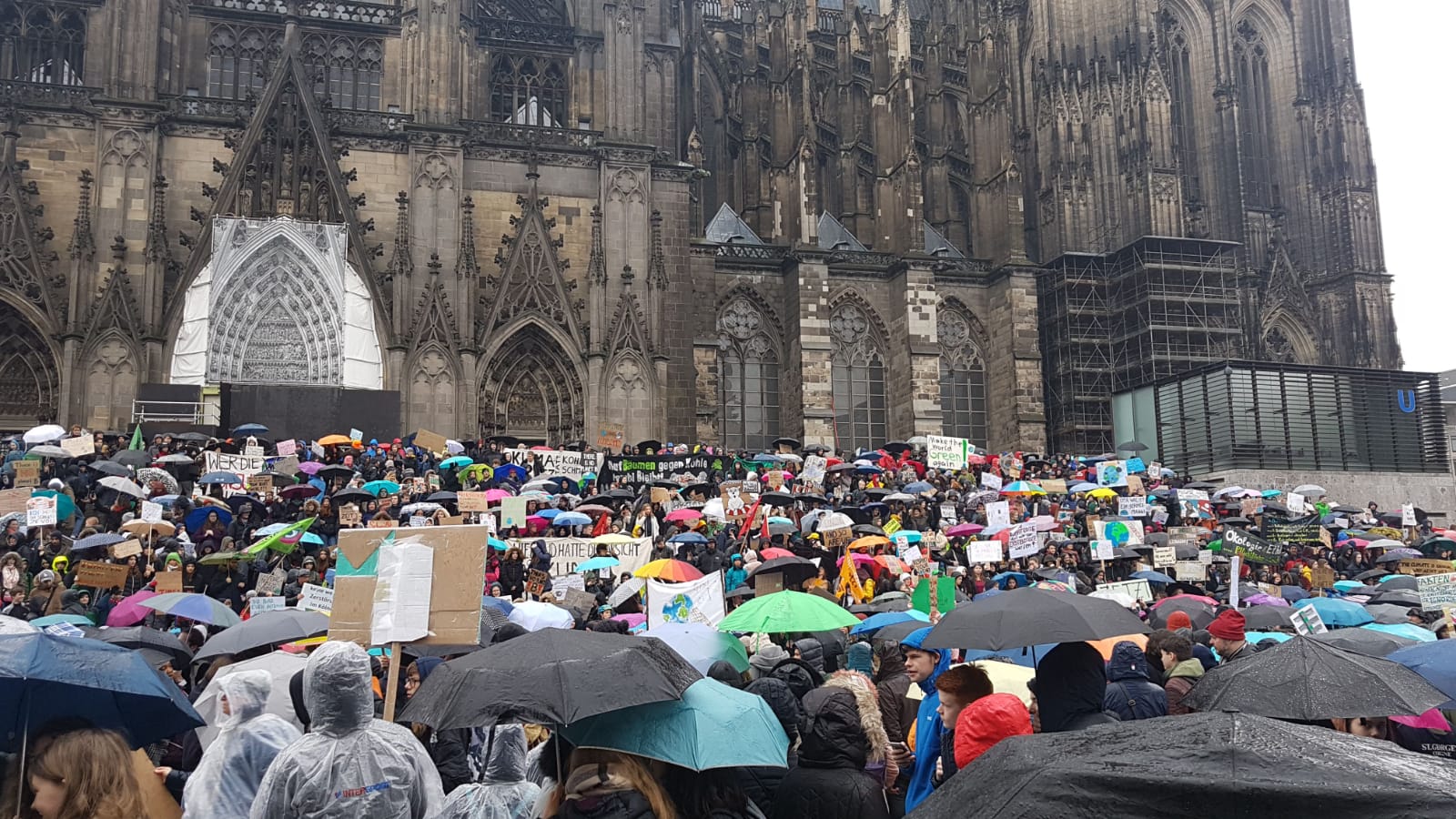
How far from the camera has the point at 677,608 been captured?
11953 millimetres

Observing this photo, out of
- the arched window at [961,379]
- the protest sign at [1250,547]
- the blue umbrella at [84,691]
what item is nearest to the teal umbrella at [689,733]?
the blue umbrella at [84,691]

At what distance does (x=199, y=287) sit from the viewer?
111 feet

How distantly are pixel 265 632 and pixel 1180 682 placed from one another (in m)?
5.91

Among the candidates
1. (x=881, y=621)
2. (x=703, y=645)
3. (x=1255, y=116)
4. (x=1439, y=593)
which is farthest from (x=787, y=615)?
(x=1255, y=116)

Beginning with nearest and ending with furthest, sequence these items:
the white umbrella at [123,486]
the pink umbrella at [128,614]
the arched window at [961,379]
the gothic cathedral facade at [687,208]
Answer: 1. the pink umbrella at [128,614]
2. the white umbrella at [123,486]
3. the gothic cathedral facade at [687,208]
4. the arched window at [961,379]

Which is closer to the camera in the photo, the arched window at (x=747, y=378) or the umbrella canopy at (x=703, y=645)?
the umbrella canopy at (x=703, y=645)

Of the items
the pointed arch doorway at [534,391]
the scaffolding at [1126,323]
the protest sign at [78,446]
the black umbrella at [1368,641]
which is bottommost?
the black umbrella at [1368,641]

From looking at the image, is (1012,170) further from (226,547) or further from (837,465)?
(226,547)

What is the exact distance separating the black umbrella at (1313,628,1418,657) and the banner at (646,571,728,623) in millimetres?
4863

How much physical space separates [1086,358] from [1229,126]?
36.7 ft

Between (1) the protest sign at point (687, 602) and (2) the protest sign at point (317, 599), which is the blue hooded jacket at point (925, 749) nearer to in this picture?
(1) the protest sign at point (687, 602)

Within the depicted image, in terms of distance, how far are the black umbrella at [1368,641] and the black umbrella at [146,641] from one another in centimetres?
785

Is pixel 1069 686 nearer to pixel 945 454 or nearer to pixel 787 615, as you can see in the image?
pixel 787 615

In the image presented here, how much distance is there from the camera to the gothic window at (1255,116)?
162 feet
